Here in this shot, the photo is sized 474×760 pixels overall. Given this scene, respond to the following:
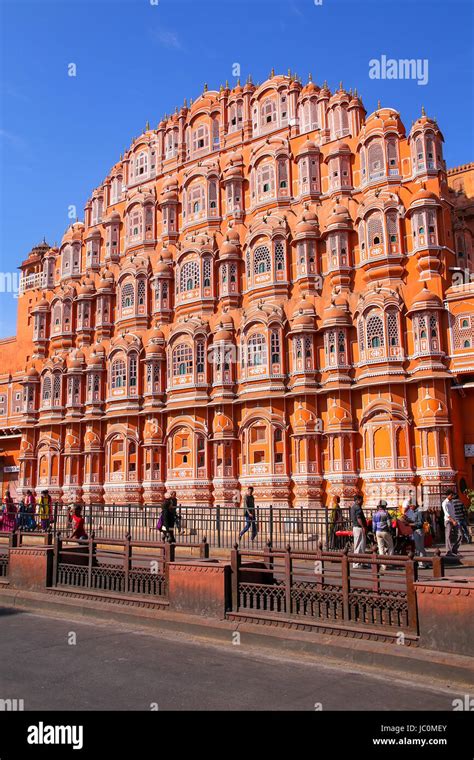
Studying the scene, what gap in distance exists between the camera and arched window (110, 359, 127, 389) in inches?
1483

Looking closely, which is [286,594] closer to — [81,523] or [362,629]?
[362,629]

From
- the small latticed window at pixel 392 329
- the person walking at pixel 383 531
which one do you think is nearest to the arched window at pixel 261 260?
the small latticed window at pixel 392 329

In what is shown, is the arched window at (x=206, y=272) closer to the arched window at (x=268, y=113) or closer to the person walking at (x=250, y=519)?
the arched window at (x=268, y=113)

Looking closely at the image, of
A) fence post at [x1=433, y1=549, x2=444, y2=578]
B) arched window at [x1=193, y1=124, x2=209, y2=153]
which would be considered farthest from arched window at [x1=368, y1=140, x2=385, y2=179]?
fence post at [x1=433, y1=549, x2=444, y2=578]

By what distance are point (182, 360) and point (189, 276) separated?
4.88 metres

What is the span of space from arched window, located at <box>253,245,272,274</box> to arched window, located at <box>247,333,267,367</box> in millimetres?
3497

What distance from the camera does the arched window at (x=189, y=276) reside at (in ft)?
119

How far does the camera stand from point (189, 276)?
3659cm

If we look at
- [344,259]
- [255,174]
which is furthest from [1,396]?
[344,259]

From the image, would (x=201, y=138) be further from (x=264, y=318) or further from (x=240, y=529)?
(x=240, y=529)

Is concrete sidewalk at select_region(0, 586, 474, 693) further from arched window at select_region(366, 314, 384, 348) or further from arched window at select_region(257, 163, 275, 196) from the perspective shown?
arched window at select_region(257, 163, 275, 196)

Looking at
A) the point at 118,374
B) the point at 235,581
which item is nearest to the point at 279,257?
the point at 118,374

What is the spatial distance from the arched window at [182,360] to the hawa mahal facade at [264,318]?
0.09 metres

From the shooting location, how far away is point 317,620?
8750 mm
